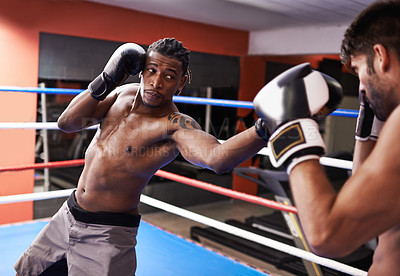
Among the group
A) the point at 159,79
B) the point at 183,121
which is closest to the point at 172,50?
the point at 159,79

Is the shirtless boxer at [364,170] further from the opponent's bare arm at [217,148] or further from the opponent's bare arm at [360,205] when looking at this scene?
the opponent's bare arm at [217,148]

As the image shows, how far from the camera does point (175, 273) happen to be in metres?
2.15

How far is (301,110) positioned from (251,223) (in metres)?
3.93

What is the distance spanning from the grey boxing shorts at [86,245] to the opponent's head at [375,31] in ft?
3.19

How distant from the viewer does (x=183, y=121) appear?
4.60 feet

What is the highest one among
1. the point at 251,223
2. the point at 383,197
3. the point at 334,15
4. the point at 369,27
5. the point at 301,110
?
the point at 334,15

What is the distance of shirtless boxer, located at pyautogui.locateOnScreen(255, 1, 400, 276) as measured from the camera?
73 cm

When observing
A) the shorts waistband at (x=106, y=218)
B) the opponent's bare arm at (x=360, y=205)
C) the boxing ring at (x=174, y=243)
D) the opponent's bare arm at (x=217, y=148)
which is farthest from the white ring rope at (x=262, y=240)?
the opponent's bare arm at (x=360, y=205)

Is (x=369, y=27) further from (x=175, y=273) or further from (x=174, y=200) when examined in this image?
(x=174, y=200)

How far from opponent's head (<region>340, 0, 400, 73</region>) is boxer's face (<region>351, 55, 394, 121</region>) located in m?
0.01

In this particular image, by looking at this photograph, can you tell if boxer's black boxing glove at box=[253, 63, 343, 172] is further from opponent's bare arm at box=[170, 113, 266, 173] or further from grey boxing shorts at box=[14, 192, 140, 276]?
grey boxing shorts at box=[14, 192, 140, 276]

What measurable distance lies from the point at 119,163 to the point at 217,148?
41cm

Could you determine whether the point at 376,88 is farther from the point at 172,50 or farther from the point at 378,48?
the point at 172,50

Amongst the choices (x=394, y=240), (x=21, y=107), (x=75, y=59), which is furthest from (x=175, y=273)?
(x=75, y=59)
